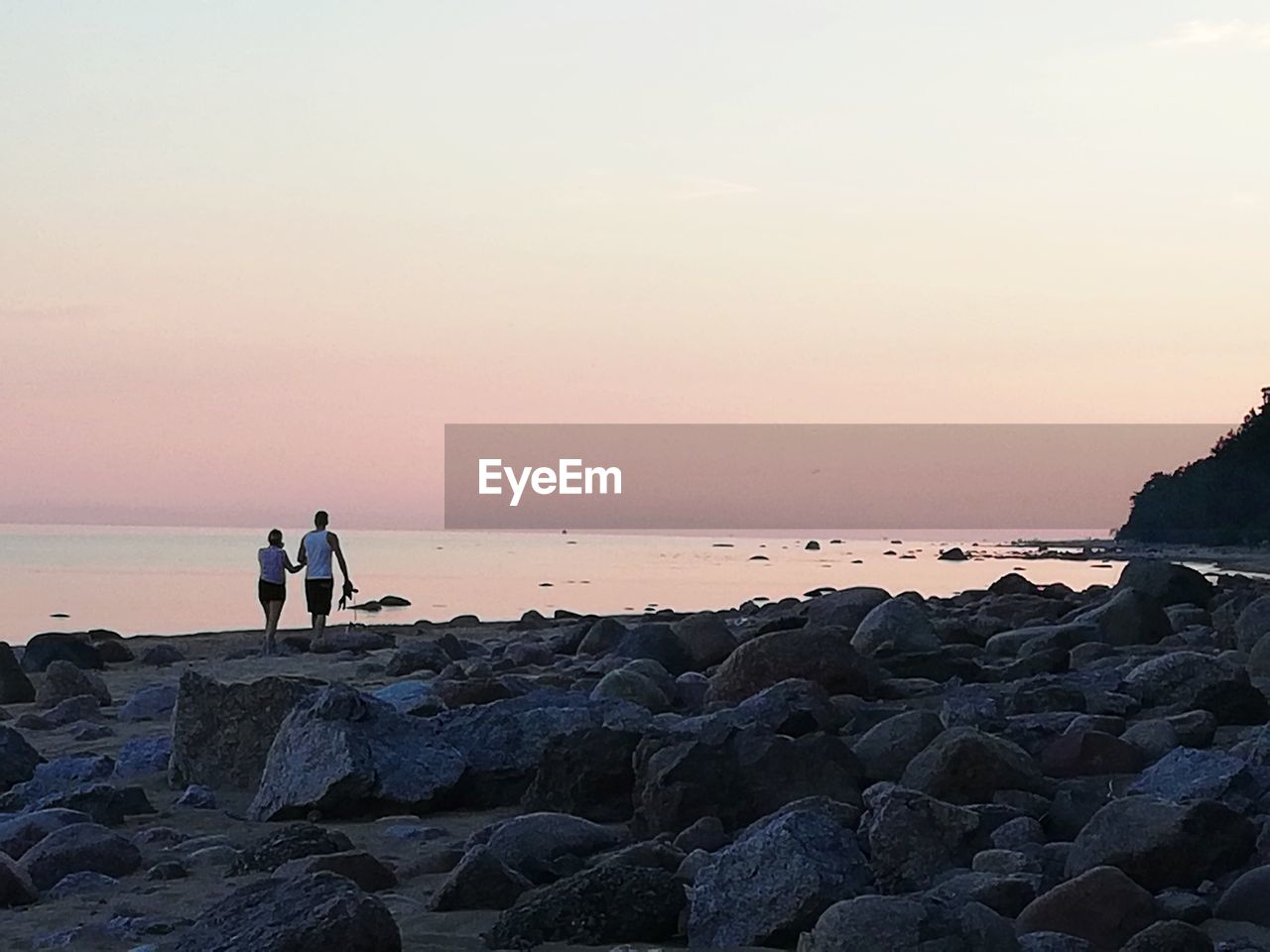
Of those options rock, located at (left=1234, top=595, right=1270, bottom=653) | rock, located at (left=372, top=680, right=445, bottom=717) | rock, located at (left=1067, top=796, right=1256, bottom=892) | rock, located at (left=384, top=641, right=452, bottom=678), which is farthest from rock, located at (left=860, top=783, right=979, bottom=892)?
rock, located at (left=384, top=641, right=452, bottom=678)

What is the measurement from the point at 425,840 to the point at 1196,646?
22.1 ft

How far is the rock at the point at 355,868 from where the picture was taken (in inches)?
246

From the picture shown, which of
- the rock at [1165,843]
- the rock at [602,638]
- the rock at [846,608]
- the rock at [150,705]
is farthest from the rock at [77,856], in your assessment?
the rock at [602,638]

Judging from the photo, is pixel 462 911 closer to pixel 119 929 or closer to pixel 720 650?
pixel 119 929

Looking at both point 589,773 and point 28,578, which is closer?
point 589,773

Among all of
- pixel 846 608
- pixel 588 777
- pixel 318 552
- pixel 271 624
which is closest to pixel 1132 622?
pixel 846 608

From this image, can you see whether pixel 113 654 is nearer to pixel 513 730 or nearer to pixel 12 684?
pixel 12 684

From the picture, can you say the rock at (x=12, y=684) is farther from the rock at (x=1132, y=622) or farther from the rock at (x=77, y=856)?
the rock at (x=1132, y=622)

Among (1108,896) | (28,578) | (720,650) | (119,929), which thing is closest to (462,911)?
(119,929)

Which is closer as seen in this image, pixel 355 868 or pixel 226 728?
pixel 355 868

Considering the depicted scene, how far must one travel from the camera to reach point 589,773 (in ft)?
24.4

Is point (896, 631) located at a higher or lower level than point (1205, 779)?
higher

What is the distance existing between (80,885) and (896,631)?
6643 millimetres

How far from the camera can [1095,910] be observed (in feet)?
16.9
